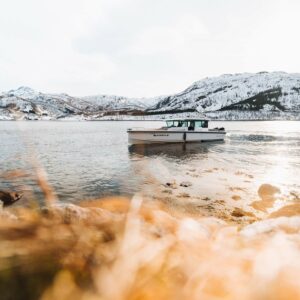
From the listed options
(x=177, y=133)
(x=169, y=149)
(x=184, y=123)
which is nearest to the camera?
(x=169, y=149)

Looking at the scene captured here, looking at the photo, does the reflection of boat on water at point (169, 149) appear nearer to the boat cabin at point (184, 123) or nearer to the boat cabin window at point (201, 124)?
the boat cabin at point (184, 123)

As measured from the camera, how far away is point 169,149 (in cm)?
3928

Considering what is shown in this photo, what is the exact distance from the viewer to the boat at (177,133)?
42666mm

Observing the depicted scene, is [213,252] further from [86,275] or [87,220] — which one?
[87,220]

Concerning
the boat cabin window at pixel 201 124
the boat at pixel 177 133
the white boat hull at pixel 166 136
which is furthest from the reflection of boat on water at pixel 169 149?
the boat cabin window at pixel 201 124

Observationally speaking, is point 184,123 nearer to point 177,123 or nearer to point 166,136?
point 177,123

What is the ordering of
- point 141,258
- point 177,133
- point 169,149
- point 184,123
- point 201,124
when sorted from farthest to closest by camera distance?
point 201,124 → point 184,123 → point 177,133 → point 169,149 → point 141,258

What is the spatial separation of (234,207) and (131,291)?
9104 millimetres

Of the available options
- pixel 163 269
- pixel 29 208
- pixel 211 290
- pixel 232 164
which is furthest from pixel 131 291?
pixel 232 164

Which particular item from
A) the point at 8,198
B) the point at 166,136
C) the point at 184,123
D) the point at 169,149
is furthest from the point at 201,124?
the point at 8,198

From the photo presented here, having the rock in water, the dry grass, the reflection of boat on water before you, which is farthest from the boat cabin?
the dry grass

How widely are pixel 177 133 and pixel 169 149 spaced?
20.0 feet

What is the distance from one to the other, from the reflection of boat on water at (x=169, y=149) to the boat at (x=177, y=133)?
0.96 metres

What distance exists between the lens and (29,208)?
1345 centimetres
